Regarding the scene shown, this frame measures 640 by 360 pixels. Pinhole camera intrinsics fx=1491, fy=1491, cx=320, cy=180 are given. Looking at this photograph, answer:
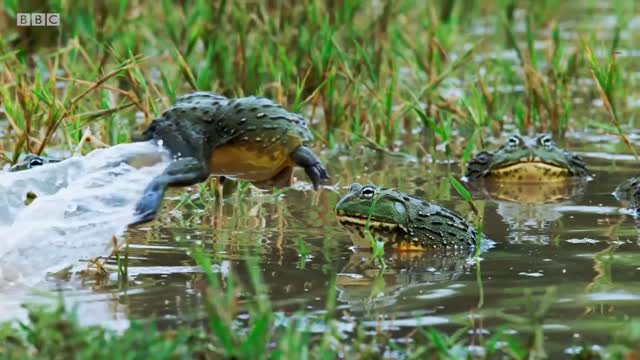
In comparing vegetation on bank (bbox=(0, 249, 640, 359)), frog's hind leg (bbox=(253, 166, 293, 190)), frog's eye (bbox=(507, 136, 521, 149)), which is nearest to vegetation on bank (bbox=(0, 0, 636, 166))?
frog's eye (bbox=(507, 136, 521, 149))

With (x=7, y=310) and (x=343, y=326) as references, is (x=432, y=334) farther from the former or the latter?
(x=7, y=310)

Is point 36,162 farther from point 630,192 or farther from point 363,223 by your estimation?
point 630,192

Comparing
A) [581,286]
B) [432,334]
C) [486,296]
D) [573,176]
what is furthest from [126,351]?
[573,176]

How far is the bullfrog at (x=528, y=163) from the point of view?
838 cm

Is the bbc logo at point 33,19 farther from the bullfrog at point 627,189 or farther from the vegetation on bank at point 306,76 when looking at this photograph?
the bullfrog at point 627,189

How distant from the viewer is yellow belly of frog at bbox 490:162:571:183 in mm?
8438

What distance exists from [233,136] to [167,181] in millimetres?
464

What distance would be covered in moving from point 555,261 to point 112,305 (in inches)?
74.4

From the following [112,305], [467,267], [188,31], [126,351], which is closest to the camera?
[126,351]

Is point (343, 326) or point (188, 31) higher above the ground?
point (188, 31)

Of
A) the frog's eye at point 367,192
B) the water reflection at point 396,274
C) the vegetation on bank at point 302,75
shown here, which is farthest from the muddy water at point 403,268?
the vegetation on bank at point 302,75

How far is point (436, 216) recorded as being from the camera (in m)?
6.60

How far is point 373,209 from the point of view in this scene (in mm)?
6406

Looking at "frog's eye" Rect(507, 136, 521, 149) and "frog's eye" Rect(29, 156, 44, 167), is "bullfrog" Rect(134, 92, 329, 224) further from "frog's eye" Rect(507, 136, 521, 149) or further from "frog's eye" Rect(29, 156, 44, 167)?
"frog's eye" Rect(507, 136, 521, 149)
